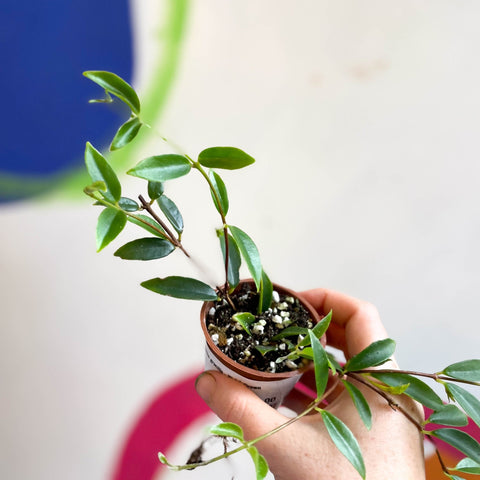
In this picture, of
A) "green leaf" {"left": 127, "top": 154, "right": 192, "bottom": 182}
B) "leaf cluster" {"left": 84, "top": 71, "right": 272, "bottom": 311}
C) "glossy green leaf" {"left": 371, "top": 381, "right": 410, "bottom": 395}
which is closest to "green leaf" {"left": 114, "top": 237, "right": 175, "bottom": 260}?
"leaf cluster" {"left": 84, "top": 71, "right": 272, "bottom": 311}

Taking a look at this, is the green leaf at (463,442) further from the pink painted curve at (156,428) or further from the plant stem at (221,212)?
the pink painted curve at (156,428)

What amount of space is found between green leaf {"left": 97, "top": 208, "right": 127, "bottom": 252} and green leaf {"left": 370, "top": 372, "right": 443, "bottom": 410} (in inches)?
15.1

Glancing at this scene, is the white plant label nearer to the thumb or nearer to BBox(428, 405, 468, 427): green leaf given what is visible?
the thumb

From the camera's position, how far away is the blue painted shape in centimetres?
105

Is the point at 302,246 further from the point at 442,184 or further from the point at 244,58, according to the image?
the point at 244,58

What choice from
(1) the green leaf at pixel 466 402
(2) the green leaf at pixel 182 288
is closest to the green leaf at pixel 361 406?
(1) the green leaf at pixel 466 402

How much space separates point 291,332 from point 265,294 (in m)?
0.07

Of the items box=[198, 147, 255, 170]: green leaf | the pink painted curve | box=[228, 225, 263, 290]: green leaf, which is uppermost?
box=[198, 147, 255, 170]: green leaf

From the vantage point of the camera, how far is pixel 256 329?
65 centimetres

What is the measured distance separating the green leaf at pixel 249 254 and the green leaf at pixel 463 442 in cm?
31

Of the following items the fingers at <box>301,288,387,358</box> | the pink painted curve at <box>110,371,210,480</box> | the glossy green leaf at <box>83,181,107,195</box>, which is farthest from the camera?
the pink painted curve at <box>110,371,210,480</box>

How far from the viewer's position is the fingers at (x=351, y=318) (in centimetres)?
74

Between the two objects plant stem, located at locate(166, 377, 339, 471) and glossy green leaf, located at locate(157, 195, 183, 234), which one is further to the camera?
glossy green leaf, located at locate(157, 195, 183, 234)

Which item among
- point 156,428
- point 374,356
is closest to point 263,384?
point 374,356
